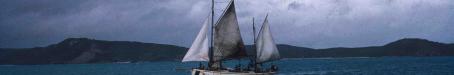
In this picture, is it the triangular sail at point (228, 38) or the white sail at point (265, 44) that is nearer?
the triangular sail at point (228, 38)

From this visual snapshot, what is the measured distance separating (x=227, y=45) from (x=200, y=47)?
272 cm

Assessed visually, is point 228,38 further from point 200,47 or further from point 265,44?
point 265,44

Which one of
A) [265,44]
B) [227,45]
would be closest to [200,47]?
[227,45]

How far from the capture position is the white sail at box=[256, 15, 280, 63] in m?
65.2

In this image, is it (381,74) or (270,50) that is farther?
(381,74)

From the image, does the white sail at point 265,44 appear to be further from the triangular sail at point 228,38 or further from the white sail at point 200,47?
the white sail at point 200,47

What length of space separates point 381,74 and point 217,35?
46.0 m

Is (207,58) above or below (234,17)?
below

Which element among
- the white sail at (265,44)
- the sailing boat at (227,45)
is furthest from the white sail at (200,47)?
the white sail at (265,44)

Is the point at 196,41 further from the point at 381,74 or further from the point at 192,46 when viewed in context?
the point at 381,74

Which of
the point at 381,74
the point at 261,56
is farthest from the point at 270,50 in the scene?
the point at 381,74

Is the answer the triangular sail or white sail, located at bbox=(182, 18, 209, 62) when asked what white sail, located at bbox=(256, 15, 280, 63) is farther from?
white sail, located at bbox=(182, 18, 209, 62)

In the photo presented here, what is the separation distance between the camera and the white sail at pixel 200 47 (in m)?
64.7

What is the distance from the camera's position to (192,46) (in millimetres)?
65188
